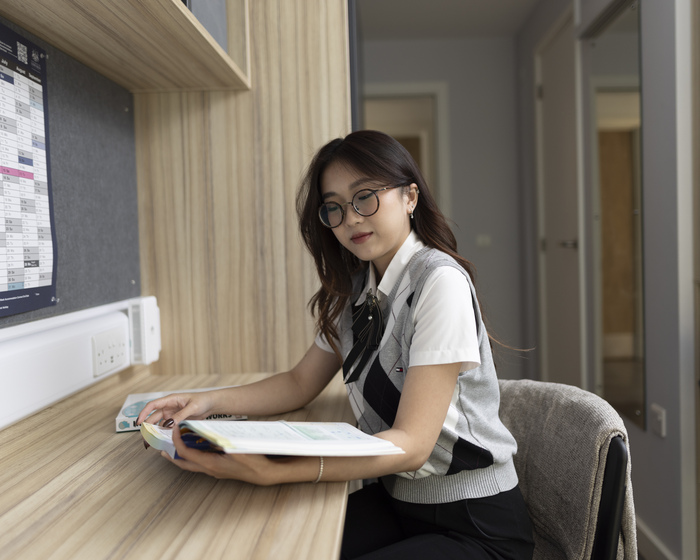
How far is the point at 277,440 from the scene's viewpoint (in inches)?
26.4

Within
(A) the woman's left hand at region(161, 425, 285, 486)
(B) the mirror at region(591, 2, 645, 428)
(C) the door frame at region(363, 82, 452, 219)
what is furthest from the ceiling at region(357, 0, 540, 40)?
(A) the woman's left hand at region(161, 425, 285, 486)

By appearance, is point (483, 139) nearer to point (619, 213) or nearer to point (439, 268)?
point (619, 213)

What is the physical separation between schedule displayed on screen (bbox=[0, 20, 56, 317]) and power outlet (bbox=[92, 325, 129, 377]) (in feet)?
0.51

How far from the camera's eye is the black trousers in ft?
2.83

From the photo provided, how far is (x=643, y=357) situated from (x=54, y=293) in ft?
6.07

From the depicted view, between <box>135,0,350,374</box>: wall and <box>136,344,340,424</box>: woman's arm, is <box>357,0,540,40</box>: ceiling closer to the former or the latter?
<box>135,0,350,374</box>: wall

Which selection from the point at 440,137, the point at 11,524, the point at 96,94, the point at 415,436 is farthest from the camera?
the point at 440,137

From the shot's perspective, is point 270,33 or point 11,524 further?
point 270,33

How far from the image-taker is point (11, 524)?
26.1 inches

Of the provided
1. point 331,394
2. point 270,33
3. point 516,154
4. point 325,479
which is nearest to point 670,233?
point 331,394

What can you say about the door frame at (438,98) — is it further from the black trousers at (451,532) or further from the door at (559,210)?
the black trousers at (451,532)

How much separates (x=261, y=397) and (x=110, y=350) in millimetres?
395

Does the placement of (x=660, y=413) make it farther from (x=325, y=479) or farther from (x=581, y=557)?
(x=325, y=479)

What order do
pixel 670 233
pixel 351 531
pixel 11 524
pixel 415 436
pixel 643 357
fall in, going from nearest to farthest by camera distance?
1. pixel 11 524
2. pixel 415 436
3. pixel 351 531
4. pixel 670 233
5. pixel 643 357
